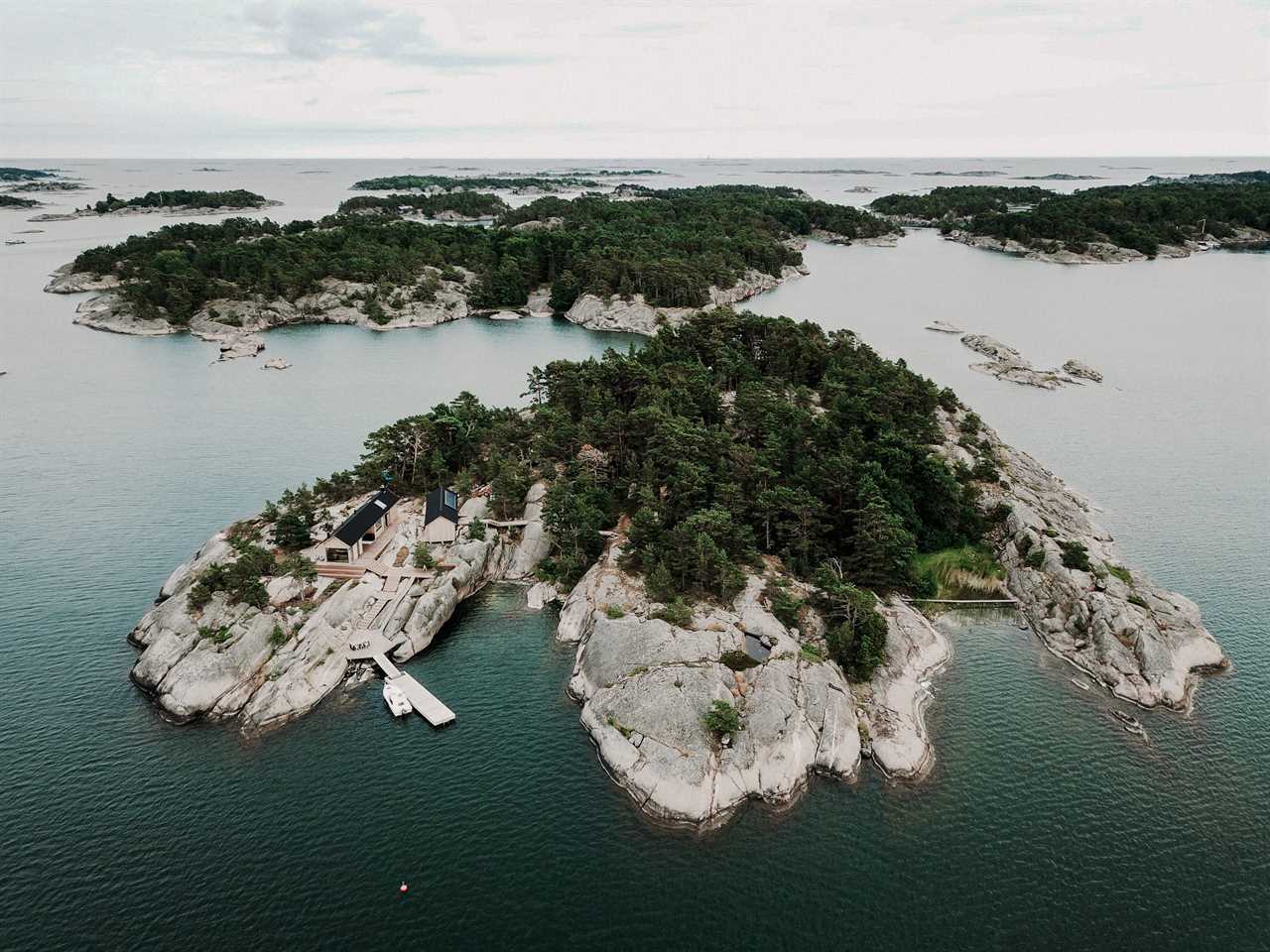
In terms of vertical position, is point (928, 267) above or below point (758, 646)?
above

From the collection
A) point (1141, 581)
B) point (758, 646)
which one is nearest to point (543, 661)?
point (758, 646)

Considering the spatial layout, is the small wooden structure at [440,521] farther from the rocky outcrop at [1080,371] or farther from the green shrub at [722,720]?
the rocky outcrop at [1080,371]

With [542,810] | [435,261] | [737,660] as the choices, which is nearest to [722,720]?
[737,660]

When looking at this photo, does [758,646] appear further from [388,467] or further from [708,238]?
[708,238]

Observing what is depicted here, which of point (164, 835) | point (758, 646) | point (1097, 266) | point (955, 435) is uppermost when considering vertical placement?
point (1097, 266)

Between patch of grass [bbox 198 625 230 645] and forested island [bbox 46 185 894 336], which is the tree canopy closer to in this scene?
forested island [bbox 46 185 894 336]

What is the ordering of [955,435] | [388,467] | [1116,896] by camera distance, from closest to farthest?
[1116,896], [388,467], [955,435]
